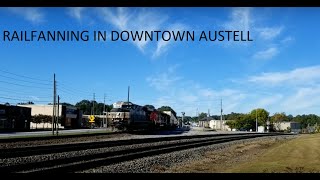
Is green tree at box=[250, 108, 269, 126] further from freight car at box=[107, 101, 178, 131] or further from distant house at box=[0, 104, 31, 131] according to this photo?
freight car at box=[107, 101, 178, 131]

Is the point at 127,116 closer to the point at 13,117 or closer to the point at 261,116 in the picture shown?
the point at 13,117

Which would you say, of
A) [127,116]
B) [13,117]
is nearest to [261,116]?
[13,117]

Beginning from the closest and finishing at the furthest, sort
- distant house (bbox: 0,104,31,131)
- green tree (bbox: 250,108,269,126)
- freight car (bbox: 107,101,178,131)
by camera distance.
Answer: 1. freight car (bbox: 107,101,178,131)
2. distant house (bbox: 0,104,31,131)
3. green tree (bbox: 250,108,269,126)

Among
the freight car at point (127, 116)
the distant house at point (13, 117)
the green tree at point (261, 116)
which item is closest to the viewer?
the freight car at point (127, 116)

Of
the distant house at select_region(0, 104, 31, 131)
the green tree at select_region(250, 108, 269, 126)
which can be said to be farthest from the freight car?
the green tree at select_region(250, 108, 269, 126)

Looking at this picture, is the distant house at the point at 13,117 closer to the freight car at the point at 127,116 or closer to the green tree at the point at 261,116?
the freight car at the point at 127,116

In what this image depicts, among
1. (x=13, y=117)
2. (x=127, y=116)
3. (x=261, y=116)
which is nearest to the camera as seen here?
(x=127, y=116)

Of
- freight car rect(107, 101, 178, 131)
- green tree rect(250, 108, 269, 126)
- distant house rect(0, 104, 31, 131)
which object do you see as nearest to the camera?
freight car rect(107, 101, 178, 131)

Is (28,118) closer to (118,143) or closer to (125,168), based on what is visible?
(118,143)

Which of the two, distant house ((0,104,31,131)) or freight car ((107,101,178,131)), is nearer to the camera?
freight car ((107,101,178,131))

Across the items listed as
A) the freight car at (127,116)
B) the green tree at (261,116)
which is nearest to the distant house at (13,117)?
the freight car at (127,116)

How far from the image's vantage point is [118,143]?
3506cm

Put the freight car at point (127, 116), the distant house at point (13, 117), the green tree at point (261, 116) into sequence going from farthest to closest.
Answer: the green tree at point (261, 116)
the distant house at point (13, 117)
the freight car at point (127, 116)

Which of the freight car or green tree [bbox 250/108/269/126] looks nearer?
the freight car
